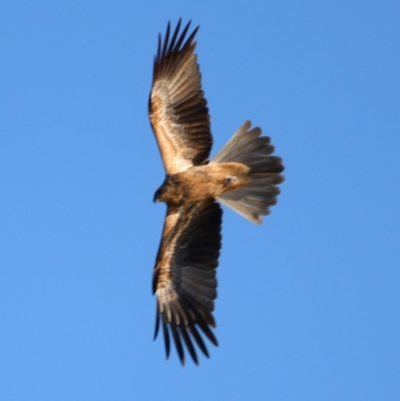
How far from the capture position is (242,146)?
10.2 m

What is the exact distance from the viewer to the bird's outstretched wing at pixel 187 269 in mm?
9844

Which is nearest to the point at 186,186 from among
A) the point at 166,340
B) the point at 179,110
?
the point at 179,110

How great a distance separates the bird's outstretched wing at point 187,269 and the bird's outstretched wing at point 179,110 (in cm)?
51

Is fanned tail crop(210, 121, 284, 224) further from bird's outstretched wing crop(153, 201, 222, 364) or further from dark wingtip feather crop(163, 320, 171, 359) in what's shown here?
dark wingtip feather crop(163, 320, 171, 359)

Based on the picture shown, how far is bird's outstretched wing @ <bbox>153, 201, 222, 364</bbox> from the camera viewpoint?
984 cm

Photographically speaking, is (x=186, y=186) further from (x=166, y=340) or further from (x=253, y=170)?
(x=166, y=340)

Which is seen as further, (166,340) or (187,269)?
(187,269)

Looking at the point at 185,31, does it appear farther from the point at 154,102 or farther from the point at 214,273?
the point at 214,273

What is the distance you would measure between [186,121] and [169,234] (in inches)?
44.2

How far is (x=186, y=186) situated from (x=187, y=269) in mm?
851

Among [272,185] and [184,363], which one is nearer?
[184,363]

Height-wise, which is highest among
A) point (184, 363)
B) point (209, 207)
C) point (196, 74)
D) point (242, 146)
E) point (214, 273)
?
point (196, 74)

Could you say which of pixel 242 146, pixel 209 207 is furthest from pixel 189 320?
pixel 242 146

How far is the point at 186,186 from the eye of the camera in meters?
9.77
